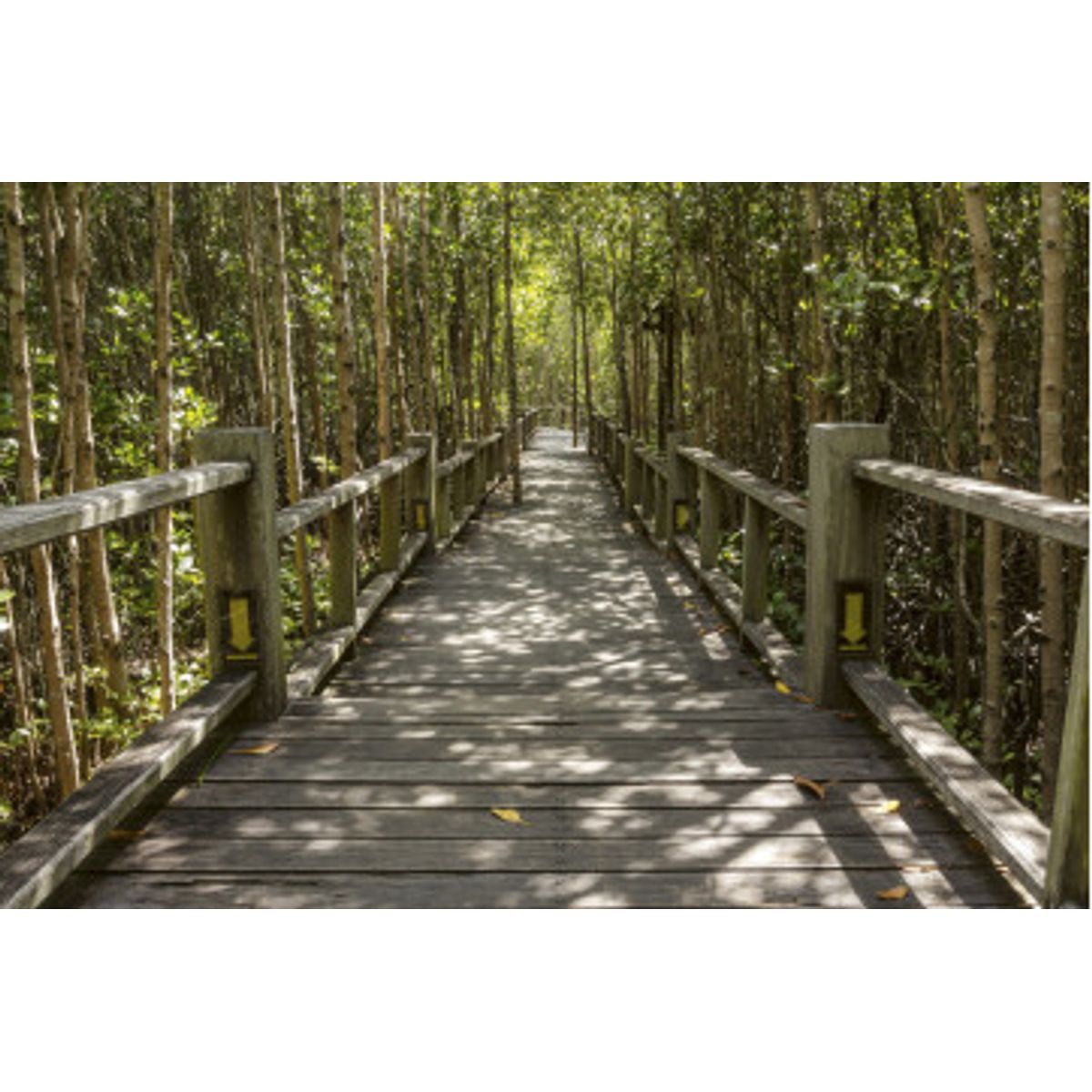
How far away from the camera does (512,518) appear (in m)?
11.6

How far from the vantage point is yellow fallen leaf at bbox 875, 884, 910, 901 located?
2.45 meters

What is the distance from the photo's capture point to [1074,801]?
6.51ft

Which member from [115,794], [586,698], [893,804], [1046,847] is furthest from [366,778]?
[1046,847]

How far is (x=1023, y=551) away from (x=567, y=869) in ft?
24.4

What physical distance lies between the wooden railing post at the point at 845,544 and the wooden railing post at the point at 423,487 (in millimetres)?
4762

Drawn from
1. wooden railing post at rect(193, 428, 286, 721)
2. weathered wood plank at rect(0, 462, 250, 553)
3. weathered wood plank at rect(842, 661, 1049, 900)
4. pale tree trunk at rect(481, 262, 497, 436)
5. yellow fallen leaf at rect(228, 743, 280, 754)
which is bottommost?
yellow fallen leaf at rect(228, 743, 280, 754)

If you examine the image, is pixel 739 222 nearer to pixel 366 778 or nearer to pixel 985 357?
pixel 985 357

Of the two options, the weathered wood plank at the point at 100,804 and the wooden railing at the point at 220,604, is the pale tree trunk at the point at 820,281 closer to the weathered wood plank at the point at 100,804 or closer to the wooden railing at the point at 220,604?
the wooden railing at the point at 220,604

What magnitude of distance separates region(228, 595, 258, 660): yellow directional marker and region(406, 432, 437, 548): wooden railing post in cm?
444

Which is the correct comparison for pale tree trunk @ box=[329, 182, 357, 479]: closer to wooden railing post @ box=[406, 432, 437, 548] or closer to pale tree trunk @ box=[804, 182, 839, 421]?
wooden railing post @ box=[406, 432, 437, 548]

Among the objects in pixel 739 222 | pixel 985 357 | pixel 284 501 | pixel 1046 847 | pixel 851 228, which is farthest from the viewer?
pixel 284 501

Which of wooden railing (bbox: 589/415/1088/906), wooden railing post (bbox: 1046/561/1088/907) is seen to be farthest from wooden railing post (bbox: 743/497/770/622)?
wooden railing post (bbox: 1046/561/1088/907)

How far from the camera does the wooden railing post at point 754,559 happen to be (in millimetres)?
4910

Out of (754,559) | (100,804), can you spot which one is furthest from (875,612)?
(100,804)
